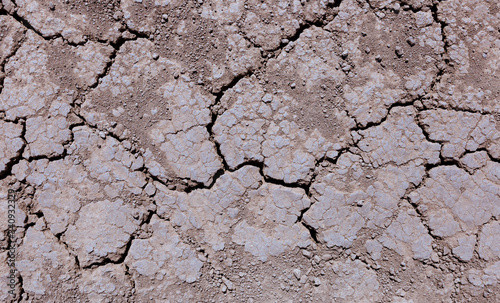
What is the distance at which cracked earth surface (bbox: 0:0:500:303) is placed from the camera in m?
2.01

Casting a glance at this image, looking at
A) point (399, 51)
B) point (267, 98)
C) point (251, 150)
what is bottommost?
point (251, 150)

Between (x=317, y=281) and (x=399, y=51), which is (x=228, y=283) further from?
(x=399, y=51)

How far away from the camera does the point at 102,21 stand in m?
2.10

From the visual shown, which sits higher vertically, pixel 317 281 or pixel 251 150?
pixel 251 150

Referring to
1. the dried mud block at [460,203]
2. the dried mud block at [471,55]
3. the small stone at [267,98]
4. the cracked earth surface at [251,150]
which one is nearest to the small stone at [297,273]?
the cracked earth surface at [251,150]

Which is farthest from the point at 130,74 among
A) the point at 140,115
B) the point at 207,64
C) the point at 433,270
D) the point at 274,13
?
the point at 433,270

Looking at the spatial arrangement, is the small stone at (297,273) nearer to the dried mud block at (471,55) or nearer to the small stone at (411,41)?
the dried mud block at (471,55)

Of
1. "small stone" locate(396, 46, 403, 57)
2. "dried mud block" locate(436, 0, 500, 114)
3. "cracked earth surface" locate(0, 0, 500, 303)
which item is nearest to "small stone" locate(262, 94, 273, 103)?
"cracked earth surface" locate(0, 0, 500, 303)

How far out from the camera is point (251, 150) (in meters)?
2.03

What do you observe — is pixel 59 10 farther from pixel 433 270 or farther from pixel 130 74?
pixel 433 270

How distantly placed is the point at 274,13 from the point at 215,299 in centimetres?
175

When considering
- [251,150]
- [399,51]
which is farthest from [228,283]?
[399,51]

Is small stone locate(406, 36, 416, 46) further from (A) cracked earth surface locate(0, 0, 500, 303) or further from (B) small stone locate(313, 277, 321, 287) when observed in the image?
(B) small stone locate(313, 277, 321, 287)

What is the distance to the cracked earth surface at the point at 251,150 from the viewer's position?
2.01 metres
